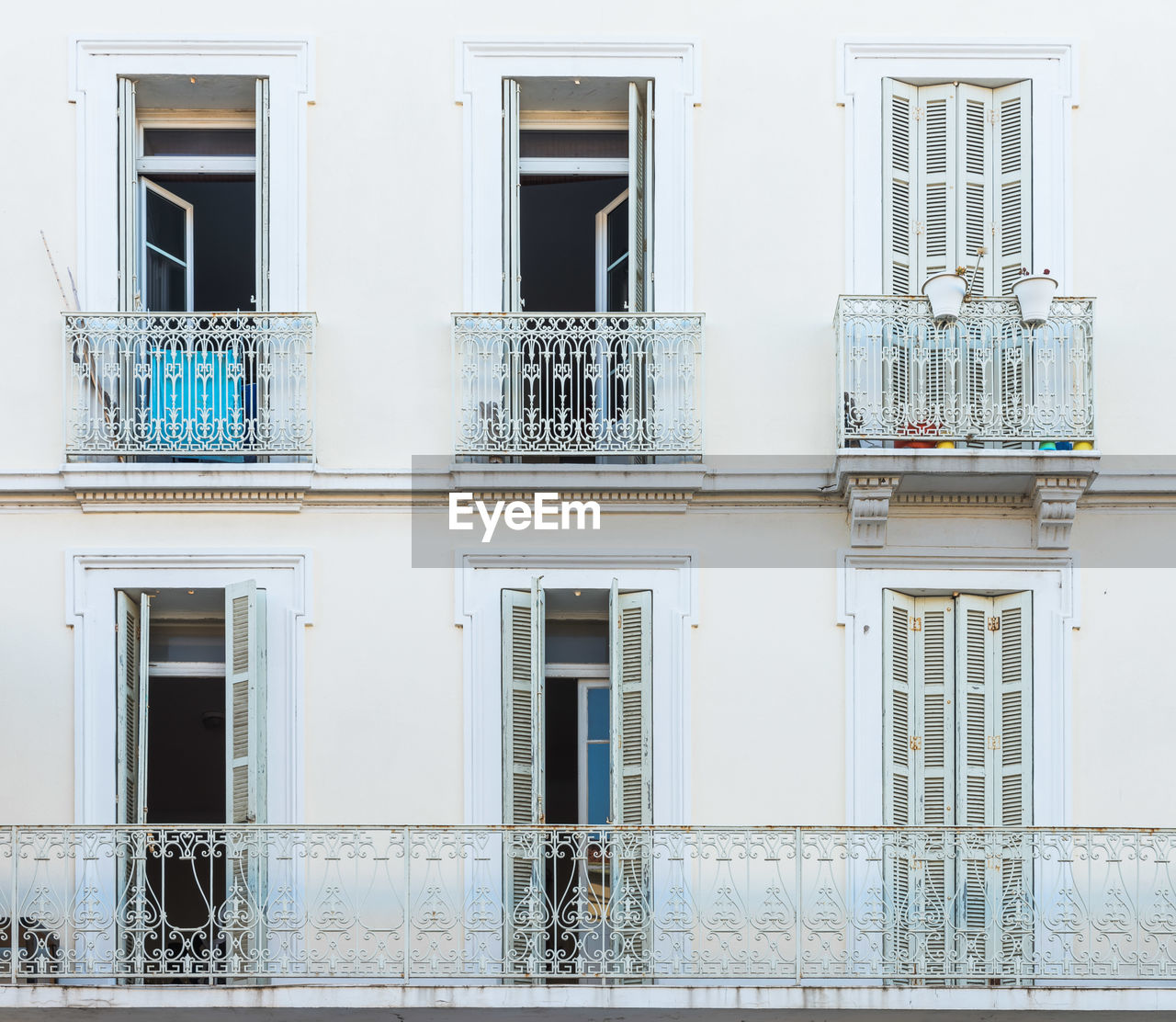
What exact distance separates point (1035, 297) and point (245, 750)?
6.18 m

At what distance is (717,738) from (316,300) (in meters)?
4.19

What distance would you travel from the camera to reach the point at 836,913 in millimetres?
11242

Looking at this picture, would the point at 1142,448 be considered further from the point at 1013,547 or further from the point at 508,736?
the point at 508,736

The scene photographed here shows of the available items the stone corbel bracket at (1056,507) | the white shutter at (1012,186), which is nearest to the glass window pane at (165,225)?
the white shutter at (1012,186)

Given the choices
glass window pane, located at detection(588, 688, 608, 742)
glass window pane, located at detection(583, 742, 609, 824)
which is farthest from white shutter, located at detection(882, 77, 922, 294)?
glass window pane, located at detection(583, 742, 609, 824)

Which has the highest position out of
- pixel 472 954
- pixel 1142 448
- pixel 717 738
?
pixel 1142 448

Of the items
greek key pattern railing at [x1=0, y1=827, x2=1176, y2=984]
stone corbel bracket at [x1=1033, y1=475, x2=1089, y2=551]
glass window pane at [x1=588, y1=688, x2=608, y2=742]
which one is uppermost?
stone corbel bracket at [x1=1033, y1=475, x2=1089, y2=551]

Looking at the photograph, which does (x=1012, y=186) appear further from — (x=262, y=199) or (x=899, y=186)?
(x=262, y=199)

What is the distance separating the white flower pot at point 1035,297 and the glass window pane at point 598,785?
4.22 metres

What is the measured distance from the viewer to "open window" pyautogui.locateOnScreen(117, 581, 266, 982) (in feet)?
35.4

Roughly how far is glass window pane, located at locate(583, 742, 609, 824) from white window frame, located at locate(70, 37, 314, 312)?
155 inches

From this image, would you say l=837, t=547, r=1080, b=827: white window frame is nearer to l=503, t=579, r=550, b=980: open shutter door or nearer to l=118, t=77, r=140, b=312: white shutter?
l=503, t=579, r=550, b=980: open shutter door

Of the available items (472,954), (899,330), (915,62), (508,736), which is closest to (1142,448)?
→ (899,330)

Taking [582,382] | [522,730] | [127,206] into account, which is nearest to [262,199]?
[127,206]
